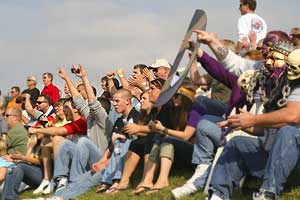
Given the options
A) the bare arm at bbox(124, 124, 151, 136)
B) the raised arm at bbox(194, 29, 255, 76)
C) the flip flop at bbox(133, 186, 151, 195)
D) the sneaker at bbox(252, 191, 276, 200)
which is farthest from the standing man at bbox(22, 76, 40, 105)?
the sneaker at bbox(252, 191, 276, 200)

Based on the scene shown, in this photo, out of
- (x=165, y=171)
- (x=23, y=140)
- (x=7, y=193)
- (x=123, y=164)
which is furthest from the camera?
(x=23, y=140)

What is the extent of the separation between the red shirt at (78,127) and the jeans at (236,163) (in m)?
4.97

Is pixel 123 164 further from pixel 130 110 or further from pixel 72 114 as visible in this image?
pixel 72 114

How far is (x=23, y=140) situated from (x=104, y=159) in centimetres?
277

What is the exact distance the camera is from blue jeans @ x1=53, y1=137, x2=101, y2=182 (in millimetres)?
11336

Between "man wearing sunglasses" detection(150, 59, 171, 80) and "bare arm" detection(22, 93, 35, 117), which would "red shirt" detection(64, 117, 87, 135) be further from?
"bare arm" detection(22, 93, 35, 117)

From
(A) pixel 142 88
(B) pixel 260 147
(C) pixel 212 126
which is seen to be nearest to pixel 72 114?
(A) pixel 142 88

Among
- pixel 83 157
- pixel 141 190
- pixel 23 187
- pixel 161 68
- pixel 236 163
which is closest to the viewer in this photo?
pixel 236 163

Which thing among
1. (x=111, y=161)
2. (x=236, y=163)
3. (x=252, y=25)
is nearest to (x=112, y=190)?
(x=111, y=161)

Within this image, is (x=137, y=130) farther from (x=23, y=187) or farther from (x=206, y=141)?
(x=23, y=187)

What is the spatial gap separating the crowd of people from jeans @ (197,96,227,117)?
0.02 m

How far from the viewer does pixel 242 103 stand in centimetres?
855

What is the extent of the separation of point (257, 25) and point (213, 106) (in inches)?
128

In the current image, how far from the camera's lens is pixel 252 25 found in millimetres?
12211
